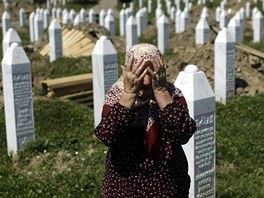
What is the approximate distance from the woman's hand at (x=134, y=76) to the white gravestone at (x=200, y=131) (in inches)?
70.2

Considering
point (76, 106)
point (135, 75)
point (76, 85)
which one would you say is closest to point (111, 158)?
point (135, 75)

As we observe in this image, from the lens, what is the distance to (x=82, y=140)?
800 centimetres

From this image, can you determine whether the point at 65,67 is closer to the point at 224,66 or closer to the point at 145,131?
the point at 224,66

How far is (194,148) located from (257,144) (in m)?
2.56

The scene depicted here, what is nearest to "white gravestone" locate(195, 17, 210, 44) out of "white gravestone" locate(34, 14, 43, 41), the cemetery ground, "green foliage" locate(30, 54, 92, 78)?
"green foliage" locate(30, 54, 92, 78)

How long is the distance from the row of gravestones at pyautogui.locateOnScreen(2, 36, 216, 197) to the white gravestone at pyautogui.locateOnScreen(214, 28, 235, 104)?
251 cm

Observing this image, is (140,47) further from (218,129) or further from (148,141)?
(218,129)

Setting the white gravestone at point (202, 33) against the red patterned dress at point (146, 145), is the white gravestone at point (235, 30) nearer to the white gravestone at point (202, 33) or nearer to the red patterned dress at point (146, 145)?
the white gravestone at point (202, 33)

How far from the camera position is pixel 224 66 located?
10.3m

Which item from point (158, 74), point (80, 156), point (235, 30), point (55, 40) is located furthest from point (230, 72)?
point (158, 74)

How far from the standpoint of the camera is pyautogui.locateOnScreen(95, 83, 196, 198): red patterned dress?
10.4 ft

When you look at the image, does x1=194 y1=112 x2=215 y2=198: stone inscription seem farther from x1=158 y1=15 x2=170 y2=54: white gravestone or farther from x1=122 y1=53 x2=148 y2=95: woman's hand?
x1=158 y1=15 x2=170 y2=54: white gravestone

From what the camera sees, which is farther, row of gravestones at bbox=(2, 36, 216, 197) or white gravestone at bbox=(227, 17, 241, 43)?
white gravestone at bbox=(227, 17, 241, 43)

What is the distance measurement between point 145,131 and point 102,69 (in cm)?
535
